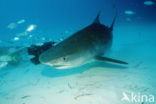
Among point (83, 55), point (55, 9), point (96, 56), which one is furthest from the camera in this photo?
point (55, 9)

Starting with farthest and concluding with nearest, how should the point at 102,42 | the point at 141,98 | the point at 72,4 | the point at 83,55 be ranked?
the point at 72,4
the point at 102,42
the point at 83,55
the point at 141,98

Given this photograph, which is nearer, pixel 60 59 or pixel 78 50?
pixel 60 59

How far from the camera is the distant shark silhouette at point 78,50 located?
317 centimetres

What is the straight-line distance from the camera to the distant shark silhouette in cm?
317

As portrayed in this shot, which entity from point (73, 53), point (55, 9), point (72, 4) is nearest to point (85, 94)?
point (73, 53)

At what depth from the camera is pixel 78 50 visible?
3.61m

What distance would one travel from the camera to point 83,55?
12.4 ft

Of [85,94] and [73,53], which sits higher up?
[73,53]

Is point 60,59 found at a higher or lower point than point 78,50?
lower

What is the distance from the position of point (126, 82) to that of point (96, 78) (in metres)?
1.14

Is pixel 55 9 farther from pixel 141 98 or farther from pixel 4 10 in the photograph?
pixel 141 98

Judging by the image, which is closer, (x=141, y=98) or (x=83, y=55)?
(x=141, y=98)

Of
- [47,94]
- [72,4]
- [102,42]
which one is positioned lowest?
[47,94]

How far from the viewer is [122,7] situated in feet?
92.0
